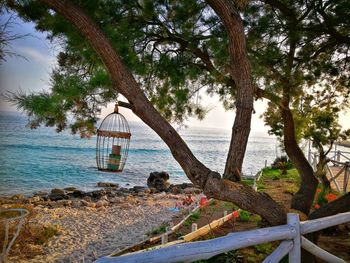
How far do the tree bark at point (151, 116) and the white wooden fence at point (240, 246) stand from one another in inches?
20.2

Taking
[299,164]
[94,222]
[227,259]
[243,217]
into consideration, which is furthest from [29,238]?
[299,164]

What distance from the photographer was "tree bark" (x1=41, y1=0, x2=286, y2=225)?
8.51 ft

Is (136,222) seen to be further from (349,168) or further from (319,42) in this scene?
(319,42)

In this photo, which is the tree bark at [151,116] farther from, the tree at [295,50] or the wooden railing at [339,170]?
the wooden railing at [339,170]

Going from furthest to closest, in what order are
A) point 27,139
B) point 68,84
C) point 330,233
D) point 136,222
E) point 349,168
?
1. point 27,139
2. point 136,222
3. point 349,168
4. point 330,233
5. point 68,84

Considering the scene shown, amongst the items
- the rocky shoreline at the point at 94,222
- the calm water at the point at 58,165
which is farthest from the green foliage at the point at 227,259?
the calm water at the point at 58,165

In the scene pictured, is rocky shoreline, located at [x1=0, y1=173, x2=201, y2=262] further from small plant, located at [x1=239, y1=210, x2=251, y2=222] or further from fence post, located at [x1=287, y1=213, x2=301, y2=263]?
fence post, located at [x1=287, y1=213, x2=301, y2=263]

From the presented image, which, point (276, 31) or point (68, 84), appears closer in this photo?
point (68, 84)

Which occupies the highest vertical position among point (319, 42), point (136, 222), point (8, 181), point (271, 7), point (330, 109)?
point (271, 7)

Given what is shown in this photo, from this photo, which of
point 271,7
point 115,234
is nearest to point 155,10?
point 271,7

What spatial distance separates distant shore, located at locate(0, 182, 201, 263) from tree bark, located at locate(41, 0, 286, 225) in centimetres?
361

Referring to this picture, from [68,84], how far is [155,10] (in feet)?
6.89

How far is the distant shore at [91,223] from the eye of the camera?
626 cm

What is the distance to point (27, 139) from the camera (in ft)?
123
